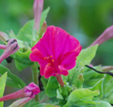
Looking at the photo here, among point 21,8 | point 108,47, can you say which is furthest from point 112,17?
point 21,8

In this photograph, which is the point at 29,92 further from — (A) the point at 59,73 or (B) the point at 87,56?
(B) the point at 87,56

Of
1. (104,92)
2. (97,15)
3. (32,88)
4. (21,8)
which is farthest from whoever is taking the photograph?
(97,15)

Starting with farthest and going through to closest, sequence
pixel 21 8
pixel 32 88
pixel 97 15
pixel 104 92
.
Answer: pixel 97 15
pixel 21 8
pixel 104 92
pixel 32 88

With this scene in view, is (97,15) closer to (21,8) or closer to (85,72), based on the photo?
(21,8)

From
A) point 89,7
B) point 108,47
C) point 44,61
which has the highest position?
point 89,7

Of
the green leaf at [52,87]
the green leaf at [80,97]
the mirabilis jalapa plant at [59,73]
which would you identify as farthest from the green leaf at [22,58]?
the green leaf at [80,97]

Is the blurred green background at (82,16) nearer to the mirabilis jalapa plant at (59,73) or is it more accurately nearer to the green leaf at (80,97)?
the mirabilis jalapa plant at (59,73)

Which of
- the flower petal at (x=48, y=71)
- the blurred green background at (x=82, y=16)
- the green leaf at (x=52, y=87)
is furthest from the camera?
the blurred green background at (x=82, y=16)
